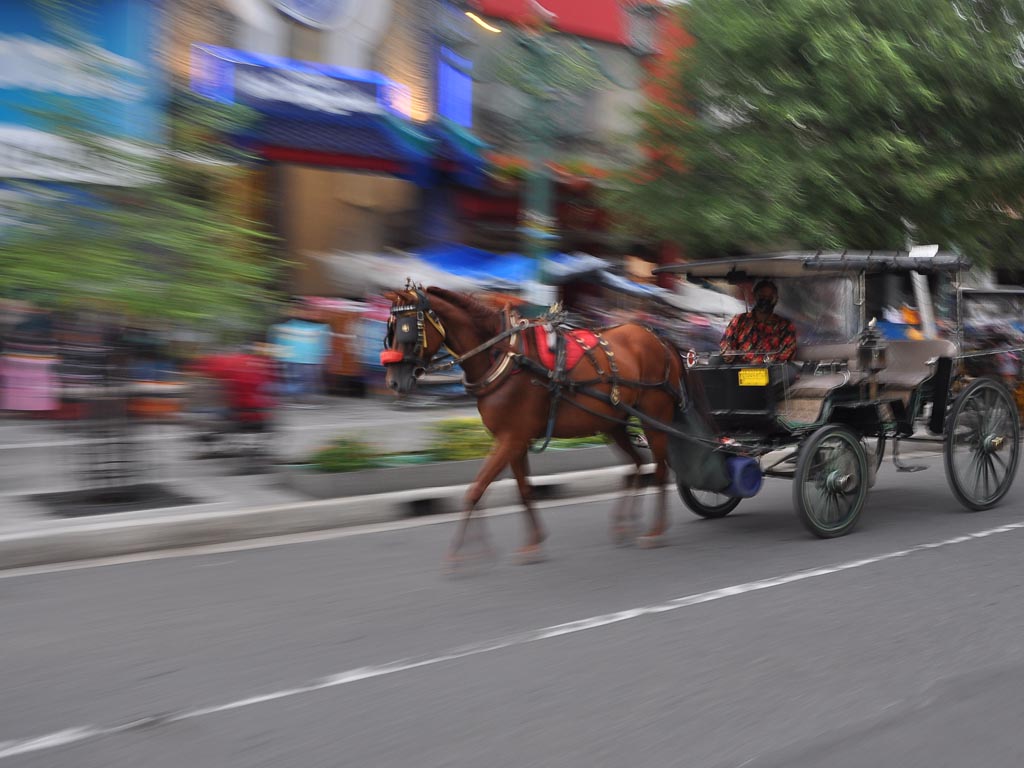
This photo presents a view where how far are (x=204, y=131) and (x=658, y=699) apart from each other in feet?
20.3

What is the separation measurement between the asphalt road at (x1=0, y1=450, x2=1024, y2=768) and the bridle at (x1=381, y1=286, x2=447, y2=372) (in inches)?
55.5

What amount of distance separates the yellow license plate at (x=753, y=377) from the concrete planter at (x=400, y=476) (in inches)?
113

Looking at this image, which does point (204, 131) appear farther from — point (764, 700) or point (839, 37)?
point (839, 37)

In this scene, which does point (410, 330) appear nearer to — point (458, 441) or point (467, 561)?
point (467, 561)

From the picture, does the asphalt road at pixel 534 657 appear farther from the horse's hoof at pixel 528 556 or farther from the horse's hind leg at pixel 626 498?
the horse's hind leg at pixel 626 498

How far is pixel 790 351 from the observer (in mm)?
7988

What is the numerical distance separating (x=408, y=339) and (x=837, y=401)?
3.34 metres

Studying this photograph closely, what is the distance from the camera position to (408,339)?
636cm

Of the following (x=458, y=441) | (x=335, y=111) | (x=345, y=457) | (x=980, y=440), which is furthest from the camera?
(x=335, y=111)

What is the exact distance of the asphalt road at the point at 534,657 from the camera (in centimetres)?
379

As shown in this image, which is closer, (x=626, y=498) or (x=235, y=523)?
(x=626, y=498)

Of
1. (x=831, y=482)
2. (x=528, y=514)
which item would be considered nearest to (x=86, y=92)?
(x=528, y=514)

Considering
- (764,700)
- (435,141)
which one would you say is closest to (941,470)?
(764,700)

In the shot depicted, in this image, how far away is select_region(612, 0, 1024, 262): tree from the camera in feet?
52.9
